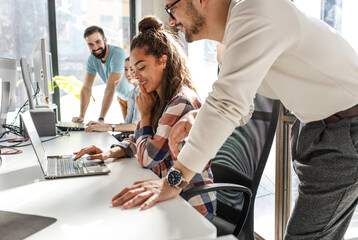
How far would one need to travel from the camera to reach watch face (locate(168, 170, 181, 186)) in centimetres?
88

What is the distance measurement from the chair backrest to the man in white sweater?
16 cm

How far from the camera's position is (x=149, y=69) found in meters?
1.44

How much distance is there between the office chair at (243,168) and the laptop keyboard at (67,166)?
0.46m

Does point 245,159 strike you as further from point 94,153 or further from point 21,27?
point 21,27

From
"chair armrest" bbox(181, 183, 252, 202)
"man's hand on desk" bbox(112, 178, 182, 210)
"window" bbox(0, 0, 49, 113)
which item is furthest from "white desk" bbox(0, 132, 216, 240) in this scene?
"window" bbox(0, 0, 49, 113)

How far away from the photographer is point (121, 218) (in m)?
0.80

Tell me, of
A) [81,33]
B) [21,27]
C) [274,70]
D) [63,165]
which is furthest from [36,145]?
[81,33]

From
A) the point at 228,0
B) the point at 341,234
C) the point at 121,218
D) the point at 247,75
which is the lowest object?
the point at 341,234

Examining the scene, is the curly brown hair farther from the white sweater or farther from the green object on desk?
the green object on desk

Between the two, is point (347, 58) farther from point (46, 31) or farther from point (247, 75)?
point (46, 31)

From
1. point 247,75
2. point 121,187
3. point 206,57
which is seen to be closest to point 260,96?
point 247,75

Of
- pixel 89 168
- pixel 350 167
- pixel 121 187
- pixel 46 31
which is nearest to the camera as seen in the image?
pixel 350 167

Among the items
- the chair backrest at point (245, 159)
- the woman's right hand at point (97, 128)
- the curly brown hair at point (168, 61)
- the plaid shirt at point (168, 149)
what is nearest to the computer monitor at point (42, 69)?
the woman's right hand at point (97, 128)

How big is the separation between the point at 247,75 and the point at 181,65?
0.68 metres
